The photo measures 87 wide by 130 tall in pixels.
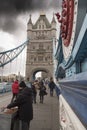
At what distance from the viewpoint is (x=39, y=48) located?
296 feet

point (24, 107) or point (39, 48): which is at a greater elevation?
point (39, 48)

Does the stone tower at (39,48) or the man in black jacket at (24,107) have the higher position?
the stone tower at (39,48)

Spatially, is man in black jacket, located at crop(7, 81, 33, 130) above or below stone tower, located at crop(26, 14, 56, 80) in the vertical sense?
below

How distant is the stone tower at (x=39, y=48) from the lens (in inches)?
3396

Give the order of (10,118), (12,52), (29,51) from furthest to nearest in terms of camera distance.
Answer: (29,51) → (12,52) → (10,118)

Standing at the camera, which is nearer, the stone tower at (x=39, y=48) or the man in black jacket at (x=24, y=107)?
the man in black jacket at (x=24, y=107)

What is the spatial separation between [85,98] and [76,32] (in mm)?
1710

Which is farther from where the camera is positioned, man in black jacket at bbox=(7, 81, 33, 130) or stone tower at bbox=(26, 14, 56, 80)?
stone tower at bbox=(26, 14, 56, 80)

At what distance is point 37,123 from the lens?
8.76m

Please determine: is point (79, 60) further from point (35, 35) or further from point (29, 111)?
point (35, 35)

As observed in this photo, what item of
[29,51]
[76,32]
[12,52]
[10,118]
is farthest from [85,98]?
[29,51]

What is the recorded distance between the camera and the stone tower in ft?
283

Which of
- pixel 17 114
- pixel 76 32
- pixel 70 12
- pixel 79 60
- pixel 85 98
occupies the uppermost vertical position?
pixel 70 12

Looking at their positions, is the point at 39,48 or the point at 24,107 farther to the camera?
the point at 39,48
